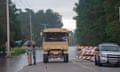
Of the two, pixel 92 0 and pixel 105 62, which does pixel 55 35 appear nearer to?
pixel 105 62

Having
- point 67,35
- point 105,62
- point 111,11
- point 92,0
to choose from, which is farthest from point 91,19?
point 105,62

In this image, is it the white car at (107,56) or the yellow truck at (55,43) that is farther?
the yellow truck at (55,43)

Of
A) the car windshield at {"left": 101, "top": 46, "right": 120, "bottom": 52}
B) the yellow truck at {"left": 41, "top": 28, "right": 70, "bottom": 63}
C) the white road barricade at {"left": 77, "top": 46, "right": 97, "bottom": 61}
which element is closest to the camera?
the car windshield at {"left": 101, "top": 46, "right": 120, "bottom": 52}

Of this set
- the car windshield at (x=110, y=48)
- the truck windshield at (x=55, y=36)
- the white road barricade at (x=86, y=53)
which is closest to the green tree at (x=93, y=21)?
the white road barricade at (x=86, y=53)

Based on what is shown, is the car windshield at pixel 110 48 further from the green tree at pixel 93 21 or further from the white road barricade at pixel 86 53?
the green tree at pixel 93 21

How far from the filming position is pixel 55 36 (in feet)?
136

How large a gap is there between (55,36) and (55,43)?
899mm

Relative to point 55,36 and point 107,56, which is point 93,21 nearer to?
point 55,36

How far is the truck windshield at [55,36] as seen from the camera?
4138 cm

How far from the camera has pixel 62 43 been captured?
41.0 meters

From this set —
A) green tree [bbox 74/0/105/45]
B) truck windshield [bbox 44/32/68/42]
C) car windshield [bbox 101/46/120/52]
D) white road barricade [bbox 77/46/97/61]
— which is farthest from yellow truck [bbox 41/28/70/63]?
green tree [bbox 74/0/105/45]

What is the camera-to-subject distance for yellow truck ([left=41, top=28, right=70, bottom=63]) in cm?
4066

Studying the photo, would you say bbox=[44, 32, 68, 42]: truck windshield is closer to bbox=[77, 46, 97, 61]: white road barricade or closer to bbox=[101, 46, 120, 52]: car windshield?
bbox=[101, 46, 120, 52]: car windshield

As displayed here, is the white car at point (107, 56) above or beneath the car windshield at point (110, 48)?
beneath
